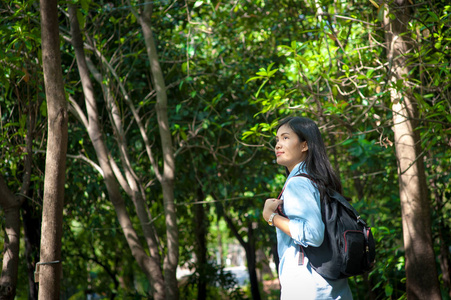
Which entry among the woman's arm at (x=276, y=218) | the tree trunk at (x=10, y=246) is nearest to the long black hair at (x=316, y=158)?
the woman's arm at (x=276, y=218)

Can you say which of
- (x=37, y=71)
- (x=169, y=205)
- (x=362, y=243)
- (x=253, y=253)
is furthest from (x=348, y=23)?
(x=253, y=253)

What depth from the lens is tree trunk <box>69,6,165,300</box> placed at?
4.99 meters

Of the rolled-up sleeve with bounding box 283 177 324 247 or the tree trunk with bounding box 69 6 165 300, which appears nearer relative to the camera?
the rolled-up sleeve with bounding box 283 177 324 247

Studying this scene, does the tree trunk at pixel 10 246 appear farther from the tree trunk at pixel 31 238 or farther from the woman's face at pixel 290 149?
the woman's face at pixel 290 149

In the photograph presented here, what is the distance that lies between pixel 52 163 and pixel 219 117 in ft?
12.0

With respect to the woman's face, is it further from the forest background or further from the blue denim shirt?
the forest background

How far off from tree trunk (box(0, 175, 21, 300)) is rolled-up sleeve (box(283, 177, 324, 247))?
3.01m

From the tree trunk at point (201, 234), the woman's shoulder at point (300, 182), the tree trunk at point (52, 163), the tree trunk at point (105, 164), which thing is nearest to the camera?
the woman's shoulder at point (300, 182)

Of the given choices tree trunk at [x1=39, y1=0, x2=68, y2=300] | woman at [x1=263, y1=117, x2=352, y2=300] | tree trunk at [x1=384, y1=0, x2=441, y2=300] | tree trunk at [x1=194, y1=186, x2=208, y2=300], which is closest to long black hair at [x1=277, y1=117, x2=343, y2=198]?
woman at [x1=263, y1=117, x2=352, y2=300]

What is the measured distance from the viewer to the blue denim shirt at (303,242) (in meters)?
2.22

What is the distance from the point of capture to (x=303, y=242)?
2.23 metres

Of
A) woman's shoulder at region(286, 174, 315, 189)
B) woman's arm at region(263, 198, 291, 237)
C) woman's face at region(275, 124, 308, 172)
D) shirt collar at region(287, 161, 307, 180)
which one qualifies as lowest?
woman's arm at region(263, 198, 291, 237)

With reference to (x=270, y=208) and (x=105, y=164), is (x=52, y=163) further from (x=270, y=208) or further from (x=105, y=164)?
(x=105, y=164)

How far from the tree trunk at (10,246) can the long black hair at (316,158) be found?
292 cm
